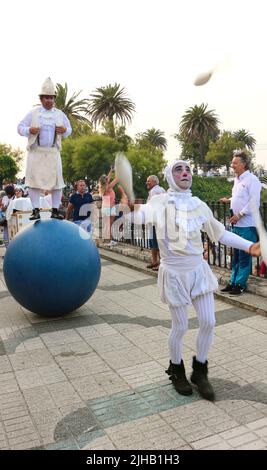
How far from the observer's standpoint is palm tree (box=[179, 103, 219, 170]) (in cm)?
6022

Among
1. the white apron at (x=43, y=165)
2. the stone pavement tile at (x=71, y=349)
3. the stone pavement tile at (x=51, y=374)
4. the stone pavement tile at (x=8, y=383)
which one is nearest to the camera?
the stone pavement tile at (x=8, y=383)

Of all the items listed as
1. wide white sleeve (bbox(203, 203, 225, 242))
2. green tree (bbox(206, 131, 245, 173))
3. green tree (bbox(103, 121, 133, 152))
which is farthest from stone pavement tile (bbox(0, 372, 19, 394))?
green tree (bbox(206, 131, 245, 173))

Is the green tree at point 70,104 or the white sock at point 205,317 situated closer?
the white sock at point 205,317

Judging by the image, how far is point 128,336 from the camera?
568 cm

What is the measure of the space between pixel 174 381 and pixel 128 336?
1.57 m

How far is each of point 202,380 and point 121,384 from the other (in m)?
0.77

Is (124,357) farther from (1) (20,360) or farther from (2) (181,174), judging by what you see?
(2) (181,174)

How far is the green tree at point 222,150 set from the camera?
6644 centimetres

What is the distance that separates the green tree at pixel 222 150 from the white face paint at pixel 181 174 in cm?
6365

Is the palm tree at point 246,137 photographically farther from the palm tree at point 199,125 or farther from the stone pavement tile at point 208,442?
the stone pavement tile at point 208,442

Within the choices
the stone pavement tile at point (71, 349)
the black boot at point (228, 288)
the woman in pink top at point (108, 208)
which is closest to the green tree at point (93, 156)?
the woman in pink top at point (108, 208)

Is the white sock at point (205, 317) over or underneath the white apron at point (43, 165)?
underneath

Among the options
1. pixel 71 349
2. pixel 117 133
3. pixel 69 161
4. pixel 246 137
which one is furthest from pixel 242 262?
pixel 246 137

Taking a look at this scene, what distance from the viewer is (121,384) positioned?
4320 millimetres
